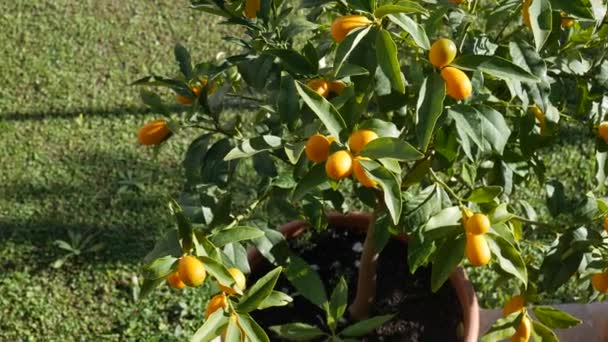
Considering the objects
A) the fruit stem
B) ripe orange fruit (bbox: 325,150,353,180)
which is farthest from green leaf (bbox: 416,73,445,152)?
the fruit stem

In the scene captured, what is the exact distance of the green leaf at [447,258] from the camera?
1.17m

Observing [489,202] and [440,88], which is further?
[489,202]

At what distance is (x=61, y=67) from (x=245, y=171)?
99cm

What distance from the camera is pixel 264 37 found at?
4.26 ft

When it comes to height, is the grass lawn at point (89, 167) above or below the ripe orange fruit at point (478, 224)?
Result: below

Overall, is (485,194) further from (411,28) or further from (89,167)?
(89,167)

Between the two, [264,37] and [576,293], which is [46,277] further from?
[576,293]

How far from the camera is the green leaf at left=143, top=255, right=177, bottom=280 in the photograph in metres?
1.05

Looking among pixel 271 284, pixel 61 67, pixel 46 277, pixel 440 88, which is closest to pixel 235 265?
pixel 271 284

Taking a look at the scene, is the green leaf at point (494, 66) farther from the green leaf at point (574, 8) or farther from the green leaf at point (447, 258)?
the green leaf at point (447, 258)

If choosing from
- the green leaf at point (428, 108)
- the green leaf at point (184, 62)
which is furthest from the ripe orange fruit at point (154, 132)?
the green leaf at point (428, 108)

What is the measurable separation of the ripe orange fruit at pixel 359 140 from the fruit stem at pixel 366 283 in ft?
2.22

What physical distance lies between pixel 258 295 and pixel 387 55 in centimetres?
41

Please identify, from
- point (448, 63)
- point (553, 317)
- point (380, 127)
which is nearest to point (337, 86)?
point (380, 127)
